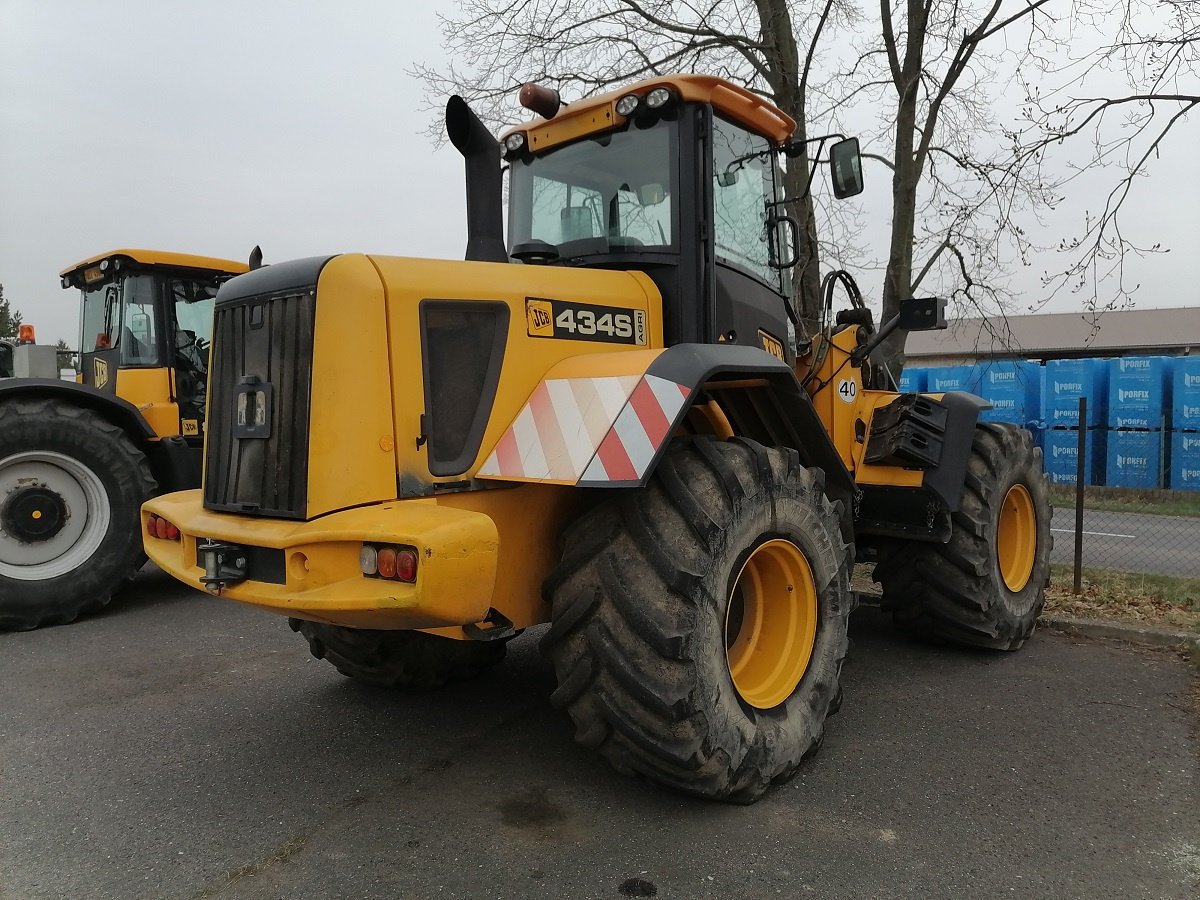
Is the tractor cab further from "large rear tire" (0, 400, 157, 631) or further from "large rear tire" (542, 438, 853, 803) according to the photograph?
"large rear tire" (542, 438, 853, 803)

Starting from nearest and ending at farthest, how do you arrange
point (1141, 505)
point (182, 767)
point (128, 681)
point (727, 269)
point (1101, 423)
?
point (182, 767)
point (727, 269)
point (128, 681)
point (1141, 505)
point (1101, 423)

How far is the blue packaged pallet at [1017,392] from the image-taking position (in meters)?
15.7

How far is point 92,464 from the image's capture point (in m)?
6.40

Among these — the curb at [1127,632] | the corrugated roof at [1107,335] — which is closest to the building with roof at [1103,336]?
the corrugated roof at [1107,335]

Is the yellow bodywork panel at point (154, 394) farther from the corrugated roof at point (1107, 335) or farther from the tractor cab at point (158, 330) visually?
the corrugated roof at point (1107, 335)

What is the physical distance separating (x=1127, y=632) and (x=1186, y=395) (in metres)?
10.4

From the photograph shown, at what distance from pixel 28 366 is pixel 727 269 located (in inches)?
263

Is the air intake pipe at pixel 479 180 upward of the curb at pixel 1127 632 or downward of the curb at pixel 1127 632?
upward

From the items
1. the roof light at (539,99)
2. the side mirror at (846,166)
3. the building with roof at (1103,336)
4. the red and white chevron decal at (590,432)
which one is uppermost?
the building with roof at (1103,336)

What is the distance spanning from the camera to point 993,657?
517cm

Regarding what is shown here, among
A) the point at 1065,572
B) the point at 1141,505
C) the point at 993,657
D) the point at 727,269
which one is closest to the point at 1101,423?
the point at 1141,505

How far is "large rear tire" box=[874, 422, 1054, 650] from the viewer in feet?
16.4

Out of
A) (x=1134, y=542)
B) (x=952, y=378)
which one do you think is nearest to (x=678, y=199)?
(x=1134, y=542)

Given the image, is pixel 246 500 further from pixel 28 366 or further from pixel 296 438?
pixel 28 366
